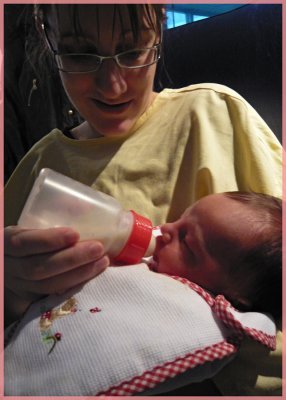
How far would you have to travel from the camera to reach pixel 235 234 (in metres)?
0.83

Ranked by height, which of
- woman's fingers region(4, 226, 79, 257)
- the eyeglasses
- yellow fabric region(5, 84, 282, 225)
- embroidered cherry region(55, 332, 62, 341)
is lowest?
embroidered cherry region(55, 332, 62, 341)

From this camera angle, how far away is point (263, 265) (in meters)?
0.81

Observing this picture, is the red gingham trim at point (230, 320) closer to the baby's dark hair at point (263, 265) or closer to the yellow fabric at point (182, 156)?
the baby's dark hair at point (263, 265)

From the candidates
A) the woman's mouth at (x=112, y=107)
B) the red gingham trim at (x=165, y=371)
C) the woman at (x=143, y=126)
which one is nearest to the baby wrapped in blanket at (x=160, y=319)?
the red gingham trim at (x=165, y=371)

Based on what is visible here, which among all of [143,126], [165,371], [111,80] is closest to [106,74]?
[111,80]

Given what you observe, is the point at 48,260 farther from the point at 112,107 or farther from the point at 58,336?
the point at 112,107

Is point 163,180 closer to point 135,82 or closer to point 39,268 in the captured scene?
point 135,82

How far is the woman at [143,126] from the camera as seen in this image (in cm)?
98

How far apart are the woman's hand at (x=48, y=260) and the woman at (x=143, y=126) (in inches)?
3.3

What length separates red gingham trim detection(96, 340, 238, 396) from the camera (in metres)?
0.68

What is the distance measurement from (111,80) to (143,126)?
0.18 metres

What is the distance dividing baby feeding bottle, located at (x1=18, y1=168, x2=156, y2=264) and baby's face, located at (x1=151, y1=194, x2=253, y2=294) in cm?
6

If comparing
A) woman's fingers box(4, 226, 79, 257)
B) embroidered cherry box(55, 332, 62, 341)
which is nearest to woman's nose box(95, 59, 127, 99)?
woman's fingers box(4, 226, 79, 257)

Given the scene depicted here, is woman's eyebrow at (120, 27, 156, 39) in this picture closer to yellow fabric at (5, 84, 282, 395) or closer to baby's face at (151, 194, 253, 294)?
yellow fabric at (5, 84, 282, 395)
